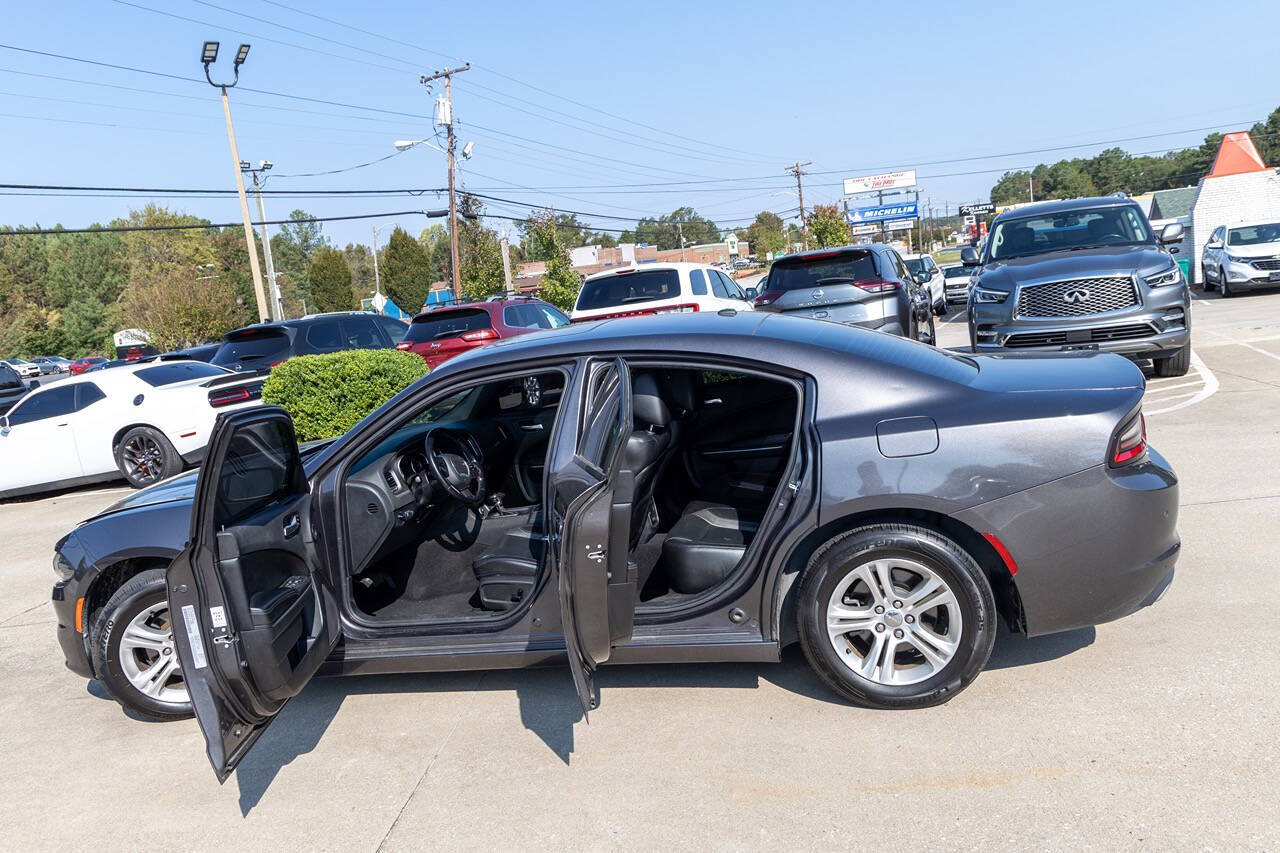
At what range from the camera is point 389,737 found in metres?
3.98

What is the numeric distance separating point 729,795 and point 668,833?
28 cm

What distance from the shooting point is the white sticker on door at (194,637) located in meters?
3.21

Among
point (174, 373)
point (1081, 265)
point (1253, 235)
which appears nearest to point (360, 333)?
point (174, 373)

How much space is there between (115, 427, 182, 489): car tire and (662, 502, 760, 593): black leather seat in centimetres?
880

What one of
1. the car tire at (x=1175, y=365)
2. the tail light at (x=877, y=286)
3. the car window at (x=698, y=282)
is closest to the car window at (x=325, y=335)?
the car window at (x=698, y=282)

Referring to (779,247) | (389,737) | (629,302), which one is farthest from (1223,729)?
(779,247)

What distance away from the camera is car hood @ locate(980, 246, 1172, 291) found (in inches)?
368

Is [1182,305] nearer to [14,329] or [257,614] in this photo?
[257,614]

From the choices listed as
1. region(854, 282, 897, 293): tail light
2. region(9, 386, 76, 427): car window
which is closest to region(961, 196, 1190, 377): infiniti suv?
region(854, 282, 897, 293): tail light

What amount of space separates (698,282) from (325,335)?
551 centimetres

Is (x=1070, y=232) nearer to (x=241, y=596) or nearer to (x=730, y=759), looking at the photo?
(x=730, y=759)

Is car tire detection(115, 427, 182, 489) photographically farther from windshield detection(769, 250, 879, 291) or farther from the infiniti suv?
the infiniti suv

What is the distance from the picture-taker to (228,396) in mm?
11305

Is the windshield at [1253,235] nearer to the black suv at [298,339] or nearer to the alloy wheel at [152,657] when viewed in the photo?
the black suv at [298,339]
